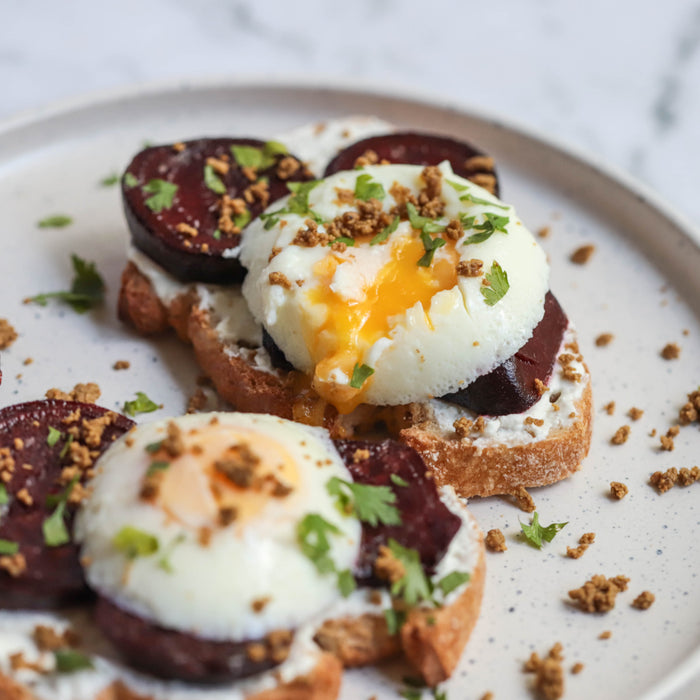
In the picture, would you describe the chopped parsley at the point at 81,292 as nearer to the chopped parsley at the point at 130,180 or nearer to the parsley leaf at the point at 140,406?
the chopped parsley at the point at 130,180

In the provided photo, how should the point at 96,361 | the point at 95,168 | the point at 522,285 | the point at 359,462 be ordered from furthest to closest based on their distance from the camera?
the point at 95,168, the point at 96,361, the point at 522,285, the point at 359,462

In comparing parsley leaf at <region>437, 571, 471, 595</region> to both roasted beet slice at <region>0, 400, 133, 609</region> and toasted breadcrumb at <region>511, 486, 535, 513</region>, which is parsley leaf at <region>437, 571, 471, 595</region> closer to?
toasted breadcrumb at <region>511, 486, 535, 513</region>

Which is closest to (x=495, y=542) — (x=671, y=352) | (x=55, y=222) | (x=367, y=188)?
(x=671, y=352)

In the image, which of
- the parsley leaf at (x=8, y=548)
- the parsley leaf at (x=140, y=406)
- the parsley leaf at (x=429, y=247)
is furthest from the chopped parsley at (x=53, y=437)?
the parsley leaf at (x=429, y=247)

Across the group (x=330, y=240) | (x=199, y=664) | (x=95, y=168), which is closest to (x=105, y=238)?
(x=95, y=168)

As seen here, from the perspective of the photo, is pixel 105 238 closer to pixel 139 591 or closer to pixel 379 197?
pixel 379 197
